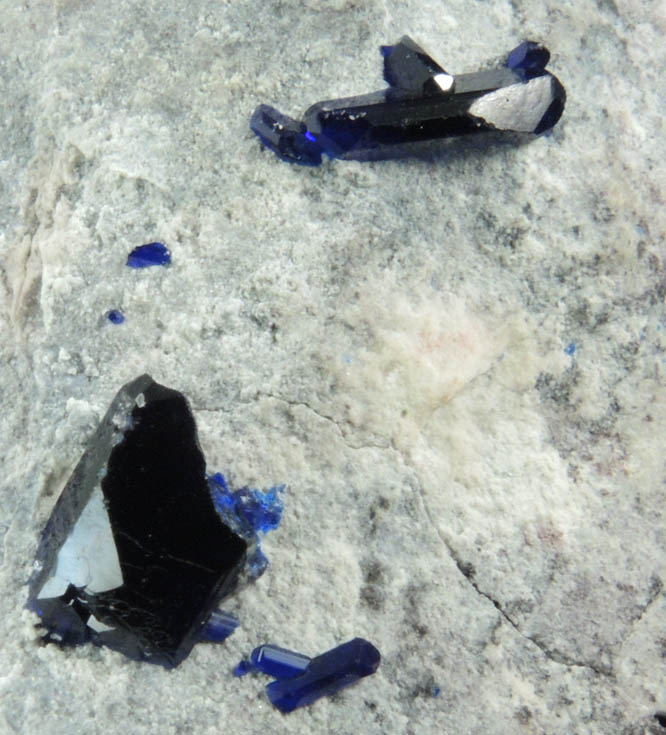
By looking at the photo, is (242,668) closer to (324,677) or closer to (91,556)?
(324,677)

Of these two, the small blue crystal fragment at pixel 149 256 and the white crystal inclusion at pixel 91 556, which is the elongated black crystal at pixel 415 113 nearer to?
the small blue crystal fragment at pixel 149 256

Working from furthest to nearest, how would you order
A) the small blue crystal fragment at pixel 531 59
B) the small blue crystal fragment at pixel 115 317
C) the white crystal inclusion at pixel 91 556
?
the small blue crystal fragment at pixel 531 59
the small blue crystal fragment at pixel 115 317
the white crystal inclusion at pixel 91 556

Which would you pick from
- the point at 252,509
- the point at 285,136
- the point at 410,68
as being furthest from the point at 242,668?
the point at 410,68

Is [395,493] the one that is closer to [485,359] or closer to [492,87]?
[485,359]

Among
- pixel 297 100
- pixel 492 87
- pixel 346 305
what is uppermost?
pixel 492 87

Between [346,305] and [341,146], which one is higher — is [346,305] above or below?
below

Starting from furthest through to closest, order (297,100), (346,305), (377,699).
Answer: (297,100), (346,305), (377,699)

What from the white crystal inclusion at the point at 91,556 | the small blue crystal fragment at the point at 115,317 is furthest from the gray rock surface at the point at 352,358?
the white crystal inclusion at the point at 91,556

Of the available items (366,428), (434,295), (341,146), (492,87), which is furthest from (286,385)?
(492,87)
